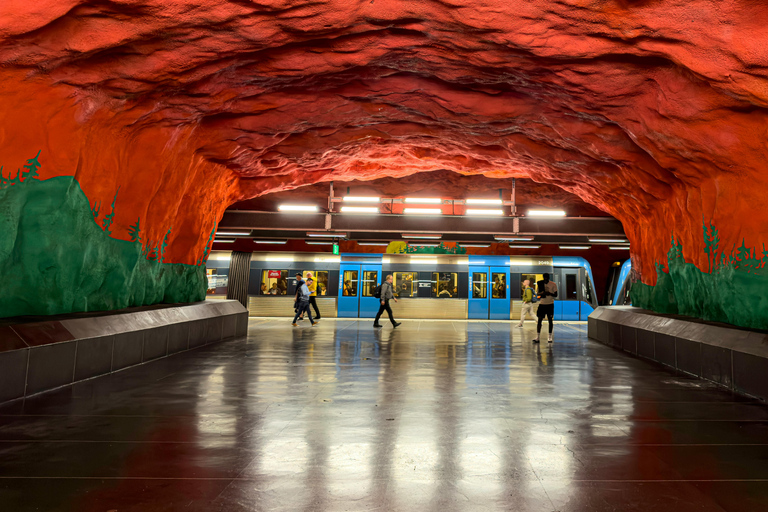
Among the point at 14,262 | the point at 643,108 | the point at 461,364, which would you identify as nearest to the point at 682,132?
the point at 643,108

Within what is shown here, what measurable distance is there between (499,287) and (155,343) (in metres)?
14.6

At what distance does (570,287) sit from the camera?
786 inches

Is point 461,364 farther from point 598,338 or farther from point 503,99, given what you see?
point 598,338

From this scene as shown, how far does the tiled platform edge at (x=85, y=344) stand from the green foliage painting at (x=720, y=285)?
913 cm

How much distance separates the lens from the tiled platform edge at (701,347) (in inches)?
236

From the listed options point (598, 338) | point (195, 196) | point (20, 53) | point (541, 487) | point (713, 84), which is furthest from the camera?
point (598, 338)

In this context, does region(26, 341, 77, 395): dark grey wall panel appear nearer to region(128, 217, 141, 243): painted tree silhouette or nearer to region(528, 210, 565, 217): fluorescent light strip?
region(128, 217, 141, 243): painted tree silhouette

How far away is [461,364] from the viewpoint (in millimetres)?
8102

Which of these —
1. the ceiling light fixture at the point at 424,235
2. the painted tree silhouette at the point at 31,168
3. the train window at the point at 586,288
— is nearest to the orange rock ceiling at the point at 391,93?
the painted tree silhouette at the point at 31,168

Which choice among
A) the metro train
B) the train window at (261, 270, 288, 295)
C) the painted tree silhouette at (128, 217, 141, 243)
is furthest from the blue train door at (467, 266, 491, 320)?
the painted tree silhouette at (128, 217, 141, 243)

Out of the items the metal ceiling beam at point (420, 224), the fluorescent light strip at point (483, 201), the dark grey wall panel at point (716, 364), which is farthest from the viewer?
the metal ceiling beam at point (420, 224)

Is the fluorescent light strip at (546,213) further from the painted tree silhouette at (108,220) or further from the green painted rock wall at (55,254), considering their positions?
the painted tree silhouette at (108,220)

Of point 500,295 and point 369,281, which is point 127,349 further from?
point 500,295

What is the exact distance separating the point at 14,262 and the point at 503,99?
7.30 meters
